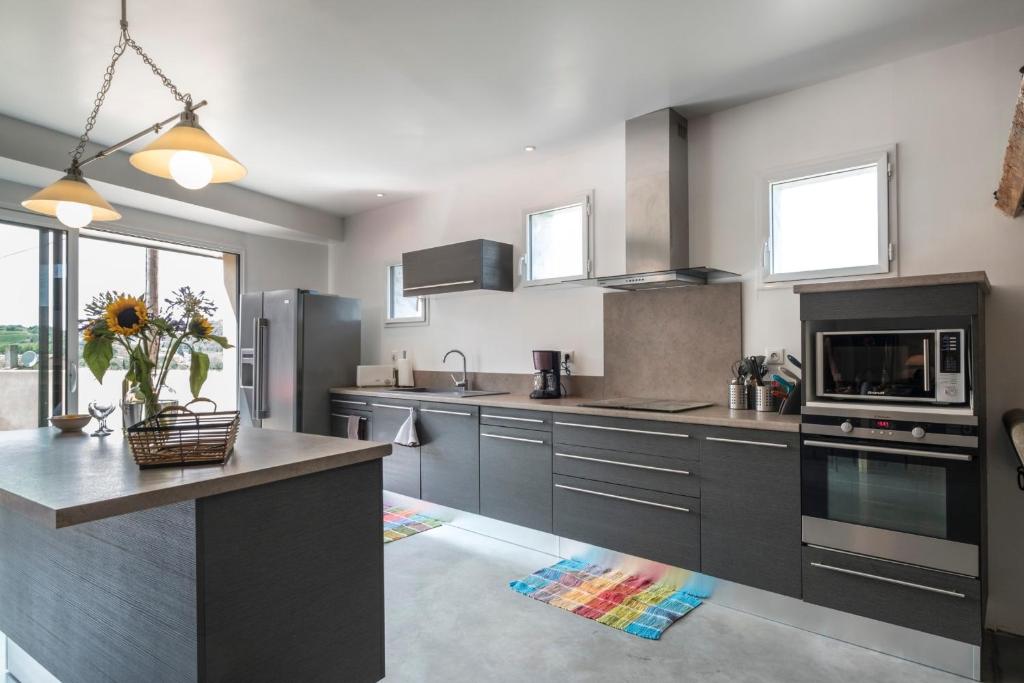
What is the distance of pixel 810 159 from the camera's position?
123 inches

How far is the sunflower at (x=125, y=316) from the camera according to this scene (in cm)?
162

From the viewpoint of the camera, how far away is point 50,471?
151cm

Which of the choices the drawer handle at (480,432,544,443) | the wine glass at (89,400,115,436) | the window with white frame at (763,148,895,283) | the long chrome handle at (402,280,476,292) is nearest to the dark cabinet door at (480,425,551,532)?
the drawer handle at (480,432,544,443)

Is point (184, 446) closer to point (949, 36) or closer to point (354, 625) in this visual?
point (354, 625)

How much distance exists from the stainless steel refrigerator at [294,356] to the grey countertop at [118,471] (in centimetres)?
267

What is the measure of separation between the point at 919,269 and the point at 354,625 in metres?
2.91

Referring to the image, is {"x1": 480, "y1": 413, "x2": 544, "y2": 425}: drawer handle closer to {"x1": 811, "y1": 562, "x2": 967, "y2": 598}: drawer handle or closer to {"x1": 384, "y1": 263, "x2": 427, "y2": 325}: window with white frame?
{"x1": 811, "y1": 562, "x2": 967, "y2": 598}: drawer handle

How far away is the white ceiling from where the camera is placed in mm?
2445

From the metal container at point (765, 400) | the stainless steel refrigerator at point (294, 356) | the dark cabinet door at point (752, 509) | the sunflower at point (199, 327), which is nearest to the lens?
the sunflower at point (199, 327)

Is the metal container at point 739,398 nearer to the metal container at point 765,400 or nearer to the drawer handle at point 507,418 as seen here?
the metal container at point 765,400

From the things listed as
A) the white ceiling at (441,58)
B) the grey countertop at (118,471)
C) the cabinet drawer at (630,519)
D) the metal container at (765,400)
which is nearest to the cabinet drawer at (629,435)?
the cabinet drawer at (630,519)

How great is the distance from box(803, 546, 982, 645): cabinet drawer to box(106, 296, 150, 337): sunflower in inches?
106

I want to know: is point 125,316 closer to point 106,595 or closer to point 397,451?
point 106,595

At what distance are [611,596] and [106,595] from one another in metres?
2.19
